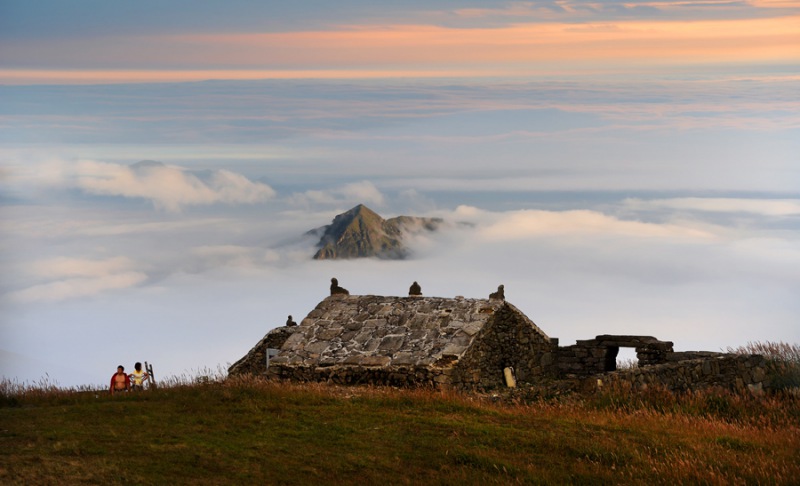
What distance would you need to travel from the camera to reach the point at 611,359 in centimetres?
3378

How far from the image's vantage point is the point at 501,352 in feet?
100

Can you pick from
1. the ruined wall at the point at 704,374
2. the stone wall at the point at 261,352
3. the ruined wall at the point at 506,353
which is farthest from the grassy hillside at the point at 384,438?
the stone wall at the point at 261,352

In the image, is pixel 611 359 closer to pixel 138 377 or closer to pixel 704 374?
pixel 704 374

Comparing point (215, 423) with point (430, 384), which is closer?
point (215, 423)

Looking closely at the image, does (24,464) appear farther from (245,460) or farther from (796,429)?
(796,429)

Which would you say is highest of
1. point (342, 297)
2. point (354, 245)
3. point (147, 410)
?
point (354, 245)

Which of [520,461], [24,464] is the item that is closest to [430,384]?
[520,461]

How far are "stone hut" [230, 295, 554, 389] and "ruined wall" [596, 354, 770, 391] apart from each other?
4215mm

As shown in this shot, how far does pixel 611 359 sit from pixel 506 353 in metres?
4.81

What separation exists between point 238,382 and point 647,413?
10.6 m

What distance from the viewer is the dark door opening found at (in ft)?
110

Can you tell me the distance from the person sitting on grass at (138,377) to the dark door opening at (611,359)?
47.2 feet

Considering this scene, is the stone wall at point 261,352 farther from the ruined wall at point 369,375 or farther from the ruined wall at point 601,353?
the ruined wall at point 601,353

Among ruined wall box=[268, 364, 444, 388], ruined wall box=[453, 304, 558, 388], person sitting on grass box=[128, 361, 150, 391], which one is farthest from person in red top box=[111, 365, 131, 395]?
ruined wall box=[453, 304, 558, 388]
